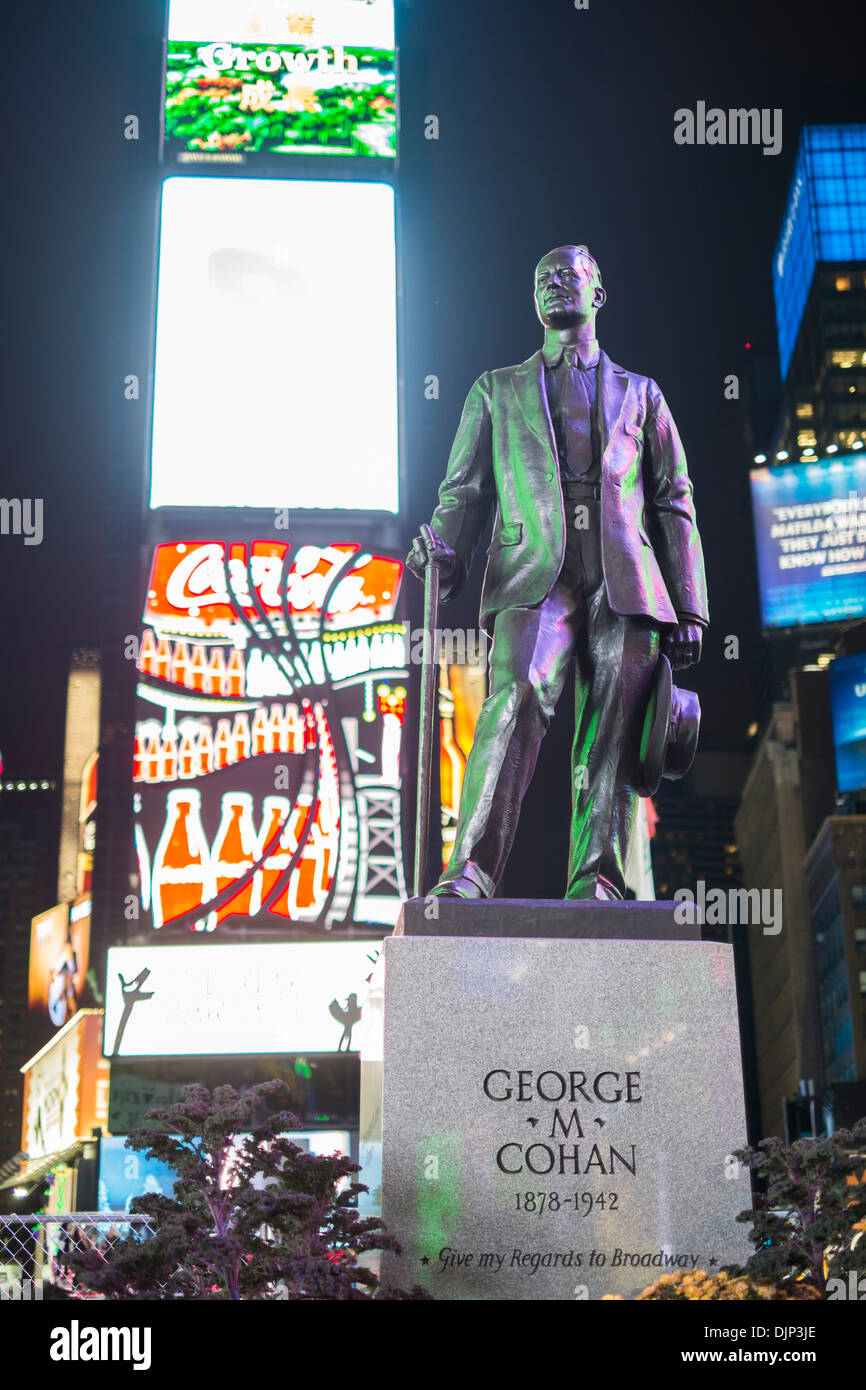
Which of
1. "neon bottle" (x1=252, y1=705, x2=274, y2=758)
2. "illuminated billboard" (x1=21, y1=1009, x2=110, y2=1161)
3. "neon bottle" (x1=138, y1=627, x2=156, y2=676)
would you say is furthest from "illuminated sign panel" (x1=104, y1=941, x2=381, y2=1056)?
"neon bottle" (x1=138, y1=627, x2=156, y2=676)

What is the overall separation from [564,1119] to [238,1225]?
1578 mm

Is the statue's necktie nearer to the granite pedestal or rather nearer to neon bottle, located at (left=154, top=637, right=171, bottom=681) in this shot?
the granite pedestal

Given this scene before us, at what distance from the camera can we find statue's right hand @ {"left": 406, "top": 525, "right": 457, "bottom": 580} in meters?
8.29

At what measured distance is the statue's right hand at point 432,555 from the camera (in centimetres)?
829

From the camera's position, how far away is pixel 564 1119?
22.6ft

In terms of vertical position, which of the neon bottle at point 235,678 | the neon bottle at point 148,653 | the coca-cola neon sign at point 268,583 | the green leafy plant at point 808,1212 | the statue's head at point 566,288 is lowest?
the green leafy plant at point 808,1212

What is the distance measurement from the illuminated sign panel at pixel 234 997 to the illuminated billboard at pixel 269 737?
0.68m

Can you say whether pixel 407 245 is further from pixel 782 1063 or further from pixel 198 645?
pixel 782 1063

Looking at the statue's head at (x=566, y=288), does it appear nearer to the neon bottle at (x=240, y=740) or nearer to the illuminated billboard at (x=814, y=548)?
the neon bottle at (x=240, y=740)

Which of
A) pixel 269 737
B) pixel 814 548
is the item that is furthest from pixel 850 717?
pixel 269 737

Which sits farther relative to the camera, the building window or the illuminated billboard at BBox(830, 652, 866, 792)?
the building window

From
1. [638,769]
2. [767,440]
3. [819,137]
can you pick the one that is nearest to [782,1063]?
[767,440]

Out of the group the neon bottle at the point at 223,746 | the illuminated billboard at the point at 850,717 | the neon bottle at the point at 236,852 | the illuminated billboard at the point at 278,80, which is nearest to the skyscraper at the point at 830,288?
the illuminated billboard at the point at 850,717
